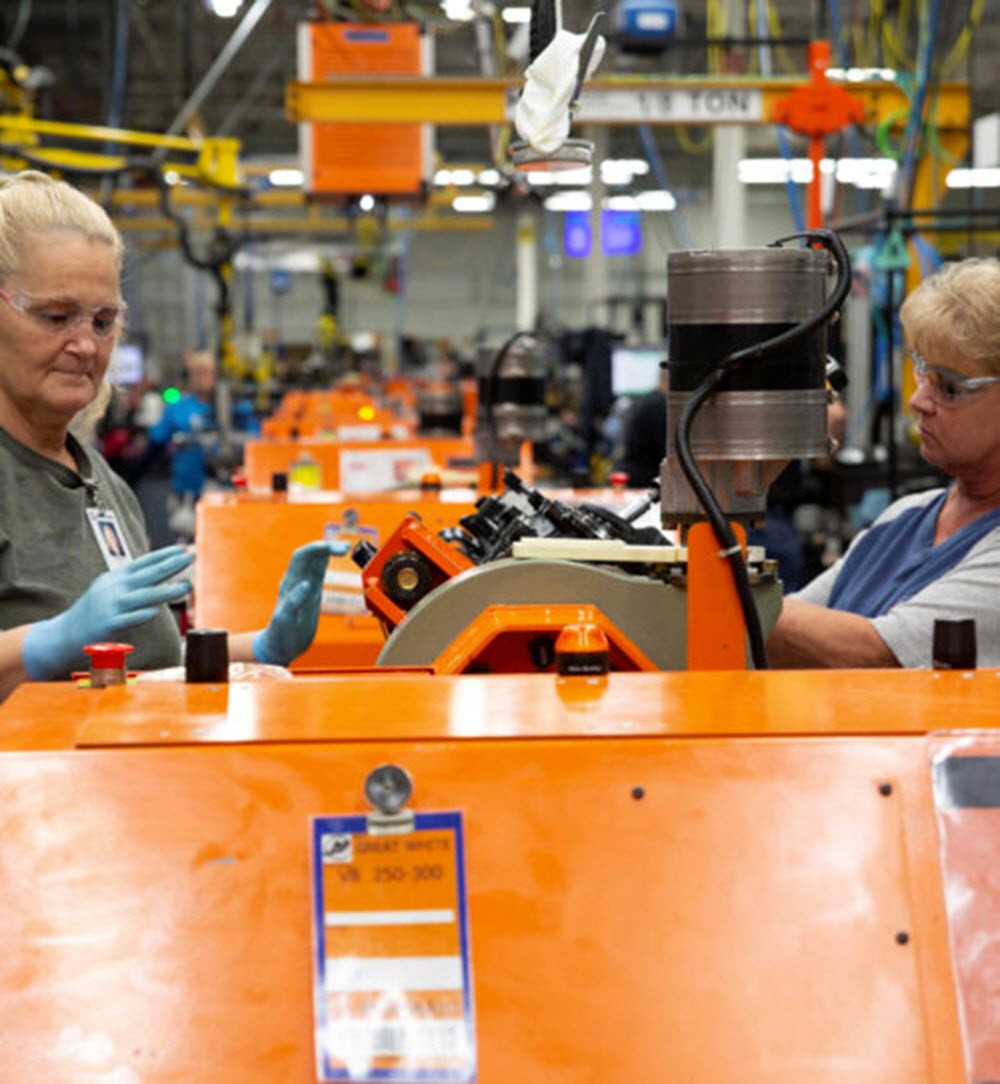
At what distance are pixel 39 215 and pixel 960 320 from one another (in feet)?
4.47

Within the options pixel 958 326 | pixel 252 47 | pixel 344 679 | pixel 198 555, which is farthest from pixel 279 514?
pixel 252 47

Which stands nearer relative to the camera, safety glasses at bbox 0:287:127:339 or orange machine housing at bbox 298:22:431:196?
safety glasses at bbox 0:287:127:339

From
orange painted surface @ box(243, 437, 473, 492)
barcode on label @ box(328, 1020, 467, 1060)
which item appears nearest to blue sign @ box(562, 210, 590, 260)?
orange painted surface @ box(243, 437, 473, 492)

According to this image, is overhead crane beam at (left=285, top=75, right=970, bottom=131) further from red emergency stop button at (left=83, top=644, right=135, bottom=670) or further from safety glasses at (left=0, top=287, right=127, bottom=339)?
red emergency stop button at (left=83, top=644, right=135, bottom=670)

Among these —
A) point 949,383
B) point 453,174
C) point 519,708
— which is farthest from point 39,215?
point 453,174

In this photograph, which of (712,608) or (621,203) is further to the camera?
(621,203)

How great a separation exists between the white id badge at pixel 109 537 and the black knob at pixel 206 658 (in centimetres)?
88

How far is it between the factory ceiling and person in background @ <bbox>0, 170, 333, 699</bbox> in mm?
6894

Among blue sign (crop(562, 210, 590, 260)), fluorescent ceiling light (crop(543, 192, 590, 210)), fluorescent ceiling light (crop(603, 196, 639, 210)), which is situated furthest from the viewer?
fluorescent ceiling light (crop(603, 196, 639, 210))

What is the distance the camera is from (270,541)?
4.29 metres

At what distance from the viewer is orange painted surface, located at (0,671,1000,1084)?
1257 mm

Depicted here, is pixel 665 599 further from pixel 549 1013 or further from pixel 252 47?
pixel 252 47

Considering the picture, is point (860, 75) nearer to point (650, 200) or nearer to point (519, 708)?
point (519, 708)

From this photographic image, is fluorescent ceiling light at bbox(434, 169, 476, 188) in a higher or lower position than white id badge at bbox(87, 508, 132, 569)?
higher
